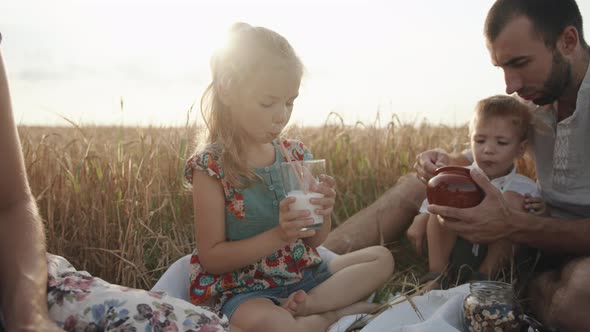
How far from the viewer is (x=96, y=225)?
3527 mm

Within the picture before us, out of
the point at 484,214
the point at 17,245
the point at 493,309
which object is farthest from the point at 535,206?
the point at 17,245

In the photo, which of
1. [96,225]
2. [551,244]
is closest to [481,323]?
[551,244]

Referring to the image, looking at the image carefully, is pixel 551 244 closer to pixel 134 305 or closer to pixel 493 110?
pixel 493 110

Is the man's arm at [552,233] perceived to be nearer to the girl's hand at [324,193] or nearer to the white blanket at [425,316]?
the white blanket at [425,316]

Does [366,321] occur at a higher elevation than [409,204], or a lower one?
lower

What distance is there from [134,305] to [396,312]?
1.36 m

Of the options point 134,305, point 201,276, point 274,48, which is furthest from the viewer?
point 201,276

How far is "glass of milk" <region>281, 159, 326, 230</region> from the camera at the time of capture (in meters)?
Result: 2.21

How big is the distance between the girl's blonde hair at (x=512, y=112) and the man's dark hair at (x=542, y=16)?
43 cm

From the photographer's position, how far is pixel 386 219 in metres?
3.78

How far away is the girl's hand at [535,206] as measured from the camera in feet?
10.2

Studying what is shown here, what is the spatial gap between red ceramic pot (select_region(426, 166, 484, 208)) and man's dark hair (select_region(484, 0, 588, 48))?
75cm

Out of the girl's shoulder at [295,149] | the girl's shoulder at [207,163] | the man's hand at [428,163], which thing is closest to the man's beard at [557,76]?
the man's hand at [428,163]

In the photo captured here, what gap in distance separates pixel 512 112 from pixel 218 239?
1.85m
